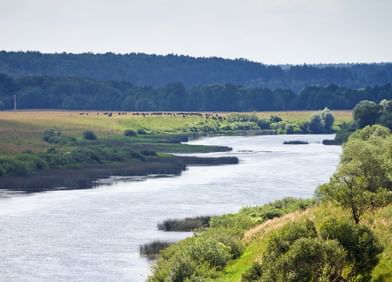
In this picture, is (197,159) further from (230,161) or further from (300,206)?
(300,206)

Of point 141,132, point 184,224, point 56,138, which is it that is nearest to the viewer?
point 184,224

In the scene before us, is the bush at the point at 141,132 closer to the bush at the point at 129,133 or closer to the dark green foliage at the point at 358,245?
the bush at the point at 129,133

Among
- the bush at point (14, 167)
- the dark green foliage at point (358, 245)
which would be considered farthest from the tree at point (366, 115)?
the dark green foliage at point (358, 245)

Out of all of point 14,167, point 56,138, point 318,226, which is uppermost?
point 318,226

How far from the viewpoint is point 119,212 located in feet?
272

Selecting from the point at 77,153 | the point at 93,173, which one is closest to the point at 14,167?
the point at 93,173

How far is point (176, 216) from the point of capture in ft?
257

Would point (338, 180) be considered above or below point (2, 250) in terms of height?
above

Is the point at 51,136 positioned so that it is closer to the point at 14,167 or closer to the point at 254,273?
the point at 14,167

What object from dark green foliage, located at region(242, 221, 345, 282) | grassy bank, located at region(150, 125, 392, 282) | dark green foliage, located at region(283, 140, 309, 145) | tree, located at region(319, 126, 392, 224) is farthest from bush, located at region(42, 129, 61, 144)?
dark green foliage, located at region(242, 221, 345, 282)

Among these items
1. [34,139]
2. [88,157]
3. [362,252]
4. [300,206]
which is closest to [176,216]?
[300,206]

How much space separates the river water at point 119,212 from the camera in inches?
2301

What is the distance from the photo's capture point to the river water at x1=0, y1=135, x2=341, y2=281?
58438mm

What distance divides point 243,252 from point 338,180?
255 inches
